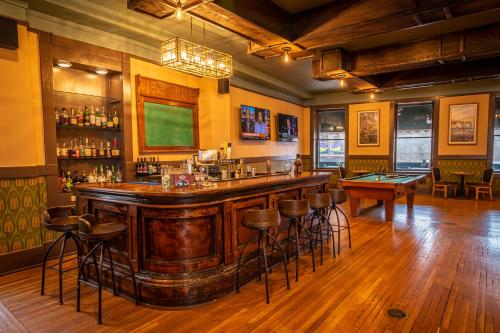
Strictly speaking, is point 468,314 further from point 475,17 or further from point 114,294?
point 475,17

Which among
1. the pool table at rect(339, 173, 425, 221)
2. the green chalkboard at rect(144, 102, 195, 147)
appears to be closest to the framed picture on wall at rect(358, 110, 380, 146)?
the pool table at rect(339, 173, 425, 221)

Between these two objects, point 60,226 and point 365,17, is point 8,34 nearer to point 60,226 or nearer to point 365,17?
point 60,226

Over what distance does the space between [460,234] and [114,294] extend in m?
5.43

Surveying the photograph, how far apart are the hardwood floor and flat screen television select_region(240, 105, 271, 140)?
4208 mm

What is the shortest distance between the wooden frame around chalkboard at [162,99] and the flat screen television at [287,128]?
3.61 metres

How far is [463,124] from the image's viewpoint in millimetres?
9117

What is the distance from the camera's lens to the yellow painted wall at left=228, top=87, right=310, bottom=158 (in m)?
7.71

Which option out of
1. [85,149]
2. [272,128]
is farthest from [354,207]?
[85,149]

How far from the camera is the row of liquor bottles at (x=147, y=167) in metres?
5.30

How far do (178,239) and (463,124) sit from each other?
9433mm

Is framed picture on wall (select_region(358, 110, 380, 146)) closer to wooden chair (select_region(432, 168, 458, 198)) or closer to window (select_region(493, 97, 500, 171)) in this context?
wooden chair (select_region(432, 168, 458, 198))

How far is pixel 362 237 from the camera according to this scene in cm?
526

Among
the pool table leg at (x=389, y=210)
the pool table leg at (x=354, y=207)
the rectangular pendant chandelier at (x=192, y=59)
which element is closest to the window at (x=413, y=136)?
the pool table leg at (x=354, y=207)

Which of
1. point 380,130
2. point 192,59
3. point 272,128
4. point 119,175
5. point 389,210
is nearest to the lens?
point 192,59
